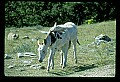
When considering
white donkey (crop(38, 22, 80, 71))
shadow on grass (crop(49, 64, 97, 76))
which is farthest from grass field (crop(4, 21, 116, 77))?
white donkey (crop(38, 22, 80, 71))

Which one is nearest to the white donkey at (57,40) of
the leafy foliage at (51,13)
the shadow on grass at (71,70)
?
the shadow on grass at (71,70)

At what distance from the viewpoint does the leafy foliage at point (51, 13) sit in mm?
7586

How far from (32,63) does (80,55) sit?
108cm

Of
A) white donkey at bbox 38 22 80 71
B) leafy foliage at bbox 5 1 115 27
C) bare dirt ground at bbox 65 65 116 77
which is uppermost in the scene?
leafy foliage at bbox 5 1 115 27

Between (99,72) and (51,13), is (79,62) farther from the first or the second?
(51,13)

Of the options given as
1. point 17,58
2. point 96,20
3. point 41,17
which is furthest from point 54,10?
point 17,58

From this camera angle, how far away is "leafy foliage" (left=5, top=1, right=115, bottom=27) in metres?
7.59

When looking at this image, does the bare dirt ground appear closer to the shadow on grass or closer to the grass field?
the grass field

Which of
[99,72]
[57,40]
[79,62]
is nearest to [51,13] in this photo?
[79,62]

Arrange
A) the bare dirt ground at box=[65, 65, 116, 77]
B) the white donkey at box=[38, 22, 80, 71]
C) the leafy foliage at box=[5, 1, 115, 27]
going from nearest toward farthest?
the bare dirt ground at box=[65, 65, 116, 77]
the white donkey at box=[38, 22, 80, 71]
the leafy foliage at box=[5, 1, 115, 27]

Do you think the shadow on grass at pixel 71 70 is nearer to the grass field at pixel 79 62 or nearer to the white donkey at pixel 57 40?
the grass field at pixel 79 62

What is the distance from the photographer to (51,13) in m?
7.71
